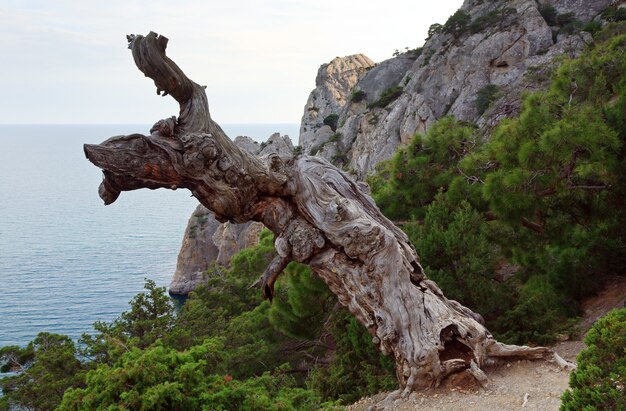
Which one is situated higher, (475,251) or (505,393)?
(475,251)

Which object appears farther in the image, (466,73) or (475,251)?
(466,73)

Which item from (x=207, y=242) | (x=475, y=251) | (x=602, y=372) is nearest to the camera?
(x=602, y=372)

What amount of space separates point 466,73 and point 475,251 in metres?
29.6

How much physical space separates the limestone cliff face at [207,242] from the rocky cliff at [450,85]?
0.25ft

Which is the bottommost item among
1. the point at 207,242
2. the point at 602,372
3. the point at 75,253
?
the point at 207,242

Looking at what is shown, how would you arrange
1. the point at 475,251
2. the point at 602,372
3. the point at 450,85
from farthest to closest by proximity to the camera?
the point at 450,85, the point at 475,251, the point at 602,372

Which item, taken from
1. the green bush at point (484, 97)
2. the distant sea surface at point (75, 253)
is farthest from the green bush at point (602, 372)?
the green bush at point (484, 97)

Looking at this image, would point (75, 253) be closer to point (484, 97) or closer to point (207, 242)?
point (207, 242)

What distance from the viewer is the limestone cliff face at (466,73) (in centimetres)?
Answer: 3212

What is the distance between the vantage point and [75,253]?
46.4 m

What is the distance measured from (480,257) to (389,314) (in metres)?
2.64

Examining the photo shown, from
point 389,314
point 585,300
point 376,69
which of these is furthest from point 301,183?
point 376,69

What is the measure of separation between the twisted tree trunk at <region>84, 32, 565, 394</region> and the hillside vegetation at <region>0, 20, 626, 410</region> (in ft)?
3.85

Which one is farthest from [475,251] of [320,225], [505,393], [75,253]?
[75,253]
